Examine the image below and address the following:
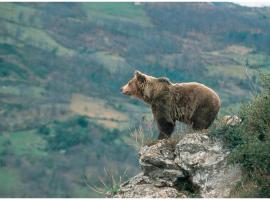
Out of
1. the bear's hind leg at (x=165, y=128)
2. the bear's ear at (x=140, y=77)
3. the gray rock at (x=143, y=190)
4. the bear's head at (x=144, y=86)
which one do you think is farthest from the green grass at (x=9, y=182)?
the gray rock at (x=143, y=190)

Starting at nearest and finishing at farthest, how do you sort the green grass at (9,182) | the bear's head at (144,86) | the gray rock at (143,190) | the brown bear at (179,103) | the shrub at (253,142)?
the shrub at (253,142)
the gray rock at (143,190)
the brown bear at (179,103)
the bear's head at (144,86)
the green grass at (9,182)

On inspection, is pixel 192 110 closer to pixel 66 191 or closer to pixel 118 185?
pixel 118 185

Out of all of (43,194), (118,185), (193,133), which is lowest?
(43,194)

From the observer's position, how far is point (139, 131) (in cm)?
2017

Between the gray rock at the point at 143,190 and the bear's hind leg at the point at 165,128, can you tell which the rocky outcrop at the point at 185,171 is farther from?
the bear's hind leg at the point at 165,128

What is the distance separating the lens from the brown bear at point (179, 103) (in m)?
20.1

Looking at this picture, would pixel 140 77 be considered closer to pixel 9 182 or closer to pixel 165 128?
pixel 165 128

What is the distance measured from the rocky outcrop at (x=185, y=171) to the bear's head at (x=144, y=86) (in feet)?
7.48

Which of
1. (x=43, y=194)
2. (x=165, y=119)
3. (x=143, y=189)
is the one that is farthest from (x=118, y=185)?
Result: (x=43, y=194)

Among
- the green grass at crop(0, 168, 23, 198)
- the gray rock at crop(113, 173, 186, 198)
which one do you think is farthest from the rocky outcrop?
the green grass at crop(0, 168, 23, 198)

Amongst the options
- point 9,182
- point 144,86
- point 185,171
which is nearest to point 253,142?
point 185,171

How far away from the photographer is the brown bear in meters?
20.1

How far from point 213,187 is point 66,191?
548 ft

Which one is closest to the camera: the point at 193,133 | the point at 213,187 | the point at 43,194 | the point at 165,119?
the point at 213,187
